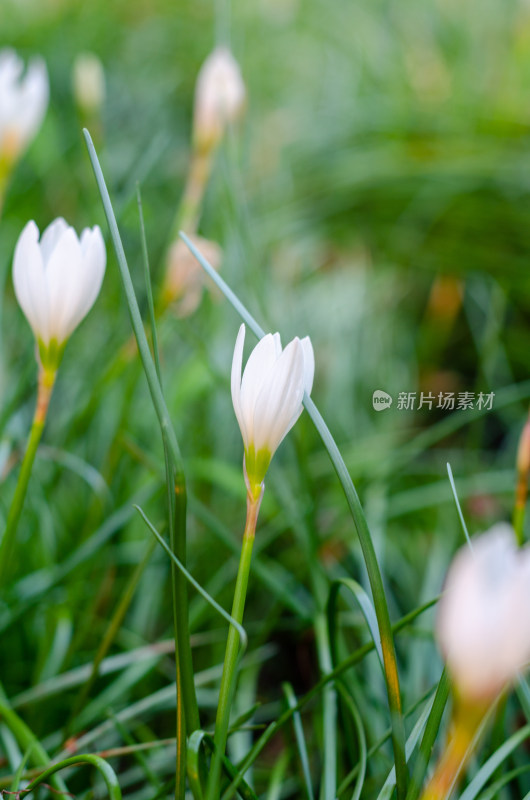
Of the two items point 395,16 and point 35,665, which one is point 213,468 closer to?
point 35,665

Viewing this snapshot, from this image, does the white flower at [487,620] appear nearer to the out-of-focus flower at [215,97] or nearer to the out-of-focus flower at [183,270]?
the out-of-focus flower at [183,270]

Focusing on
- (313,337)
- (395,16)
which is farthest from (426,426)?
(395,16)

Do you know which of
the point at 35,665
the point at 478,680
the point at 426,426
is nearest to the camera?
the point at 478,680

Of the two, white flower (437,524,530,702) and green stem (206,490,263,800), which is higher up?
white flower (437,524,530,702)

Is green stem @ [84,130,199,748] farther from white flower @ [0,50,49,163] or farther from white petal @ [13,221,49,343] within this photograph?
white flower @ [0,50,49,163]

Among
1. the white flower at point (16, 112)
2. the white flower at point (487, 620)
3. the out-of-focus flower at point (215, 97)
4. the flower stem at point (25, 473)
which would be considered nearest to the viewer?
the white flower at point (487, 620)

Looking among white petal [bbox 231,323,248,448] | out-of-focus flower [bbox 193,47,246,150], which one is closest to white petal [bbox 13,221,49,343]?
white petal [bbox 231,323,248,448]

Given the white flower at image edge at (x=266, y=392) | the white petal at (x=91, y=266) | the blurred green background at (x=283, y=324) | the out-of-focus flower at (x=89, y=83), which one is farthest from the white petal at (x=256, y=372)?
the out-of-focus flower at (x=89, y=83)
